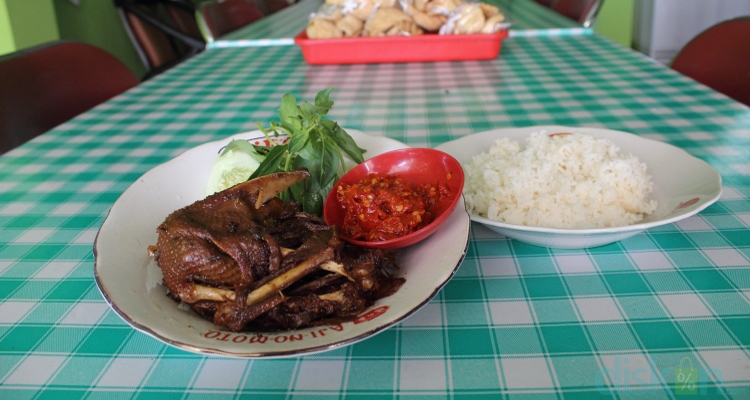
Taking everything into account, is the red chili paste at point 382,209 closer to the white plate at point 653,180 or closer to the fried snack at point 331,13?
the white plate at point 653,180

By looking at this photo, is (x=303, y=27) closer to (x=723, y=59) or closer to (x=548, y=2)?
(x=548, y=2)

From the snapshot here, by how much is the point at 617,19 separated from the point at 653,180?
4.95 m

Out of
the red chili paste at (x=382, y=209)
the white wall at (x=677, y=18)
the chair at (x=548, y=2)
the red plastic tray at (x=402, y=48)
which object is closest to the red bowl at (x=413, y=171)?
the red chili paste at (x=382, y=209)

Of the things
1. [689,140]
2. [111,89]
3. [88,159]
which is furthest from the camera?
[111,89]

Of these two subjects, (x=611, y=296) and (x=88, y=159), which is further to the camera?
(x=88, y=159)

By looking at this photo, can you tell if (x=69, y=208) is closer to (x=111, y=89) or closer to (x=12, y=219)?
(x=12, y=219)

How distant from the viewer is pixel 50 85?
6.32 ft

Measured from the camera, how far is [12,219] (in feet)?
4.05

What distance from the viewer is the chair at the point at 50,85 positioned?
5.86 feet

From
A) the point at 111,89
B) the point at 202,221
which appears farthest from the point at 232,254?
the point at 111,89

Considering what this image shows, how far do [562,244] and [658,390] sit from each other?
0.35 meters

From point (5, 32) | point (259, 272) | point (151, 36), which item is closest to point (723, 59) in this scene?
point (259, 272)

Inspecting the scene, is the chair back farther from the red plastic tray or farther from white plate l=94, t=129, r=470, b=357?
white plate l=94, t=129, r=470, b=357

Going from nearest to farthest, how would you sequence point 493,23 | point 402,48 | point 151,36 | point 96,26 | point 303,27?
1. point 493,23
2. point 402,48
3. point 303,27
4. point 151,36
5. point 96,26
